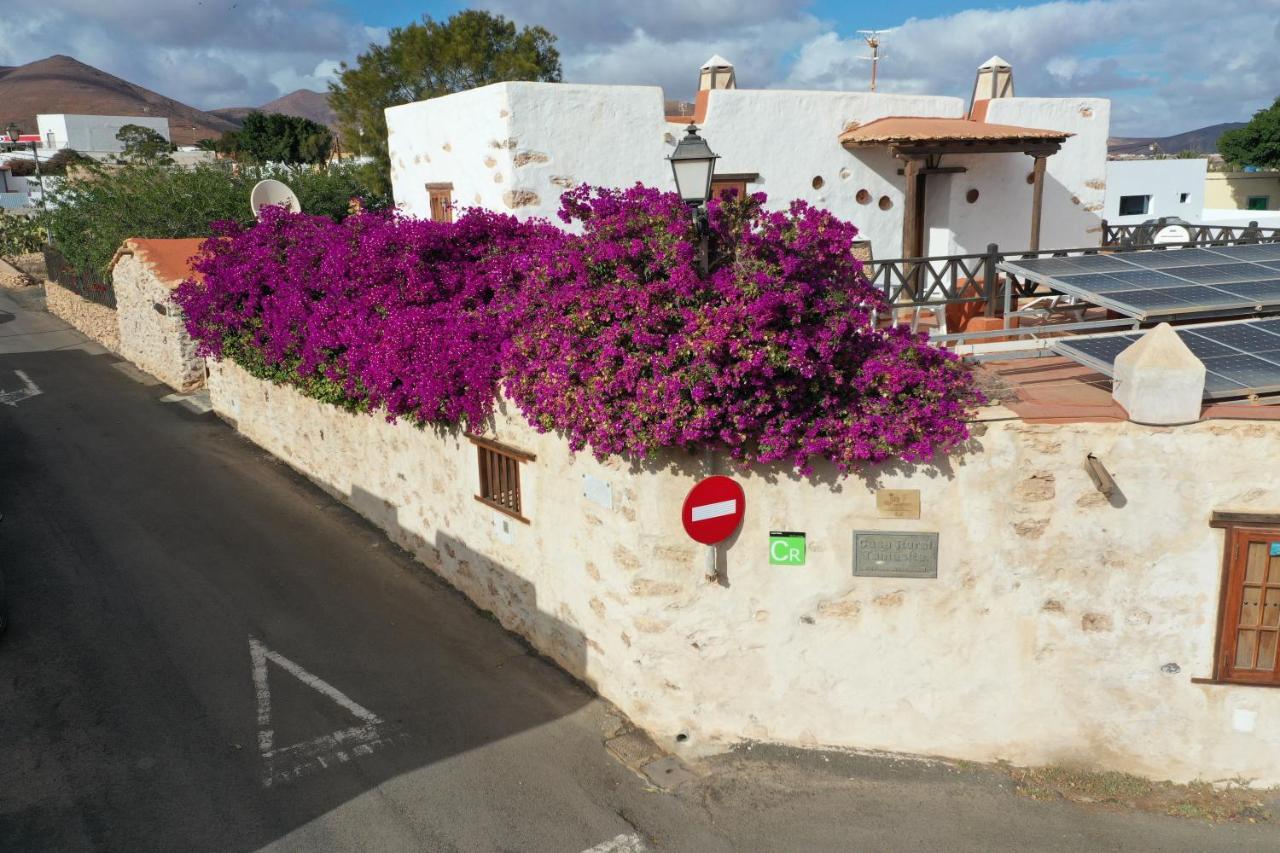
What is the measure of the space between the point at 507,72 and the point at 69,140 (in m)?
82.7

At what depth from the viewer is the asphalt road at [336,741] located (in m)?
6.77

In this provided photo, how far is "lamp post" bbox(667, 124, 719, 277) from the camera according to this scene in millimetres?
6484

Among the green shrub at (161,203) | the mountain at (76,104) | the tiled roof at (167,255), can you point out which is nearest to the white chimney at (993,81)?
the tiled roof at (167,255)

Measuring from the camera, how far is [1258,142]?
55344mm

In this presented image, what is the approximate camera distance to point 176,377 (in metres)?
20.7

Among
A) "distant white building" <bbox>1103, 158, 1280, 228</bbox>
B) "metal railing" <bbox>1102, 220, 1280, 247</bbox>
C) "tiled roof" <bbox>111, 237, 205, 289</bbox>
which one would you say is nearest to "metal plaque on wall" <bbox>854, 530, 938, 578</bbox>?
"metal railing" <bbox>1102, 220, 1280, 247</bbox>

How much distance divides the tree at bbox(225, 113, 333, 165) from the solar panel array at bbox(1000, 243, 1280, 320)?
192ft

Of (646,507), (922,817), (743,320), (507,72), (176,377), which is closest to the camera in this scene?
(743,320)

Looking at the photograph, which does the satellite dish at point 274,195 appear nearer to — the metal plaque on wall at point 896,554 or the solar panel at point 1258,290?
the metal plaque on wall at point 896,554

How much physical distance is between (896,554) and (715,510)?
148 centimetres

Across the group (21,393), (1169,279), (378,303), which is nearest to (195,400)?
(21,393)

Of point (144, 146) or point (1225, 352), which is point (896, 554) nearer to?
point (1225, 352)

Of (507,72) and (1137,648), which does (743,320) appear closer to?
(1137,648)

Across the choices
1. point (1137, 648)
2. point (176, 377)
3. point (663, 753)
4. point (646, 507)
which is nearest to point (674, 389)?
point (646, 507)
